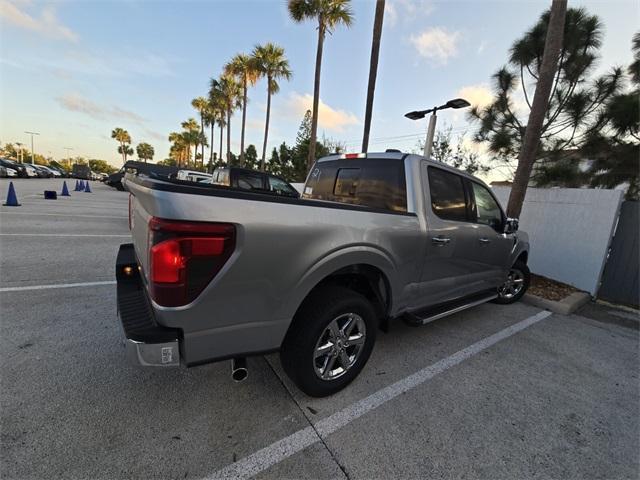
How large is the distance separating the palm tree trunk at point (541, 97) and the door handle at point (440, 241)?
427 cm

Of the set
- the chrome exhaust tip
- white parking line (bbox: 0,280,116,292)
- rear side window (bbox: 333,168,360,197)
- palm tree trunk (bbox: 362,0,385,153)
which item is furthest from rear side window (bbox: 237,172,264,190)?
the chrome exhaust tip

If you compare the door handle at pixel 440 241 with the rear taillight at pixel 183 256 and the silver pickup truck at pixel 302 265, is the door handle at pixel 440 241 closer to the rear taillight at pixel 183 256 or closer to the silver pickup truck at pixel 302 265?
the silver pickup truck at pixel 302 265

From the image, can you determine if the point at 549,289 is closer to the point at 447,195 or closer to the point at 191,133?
the point at 447,195

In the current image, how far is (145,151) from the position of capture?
107812mm

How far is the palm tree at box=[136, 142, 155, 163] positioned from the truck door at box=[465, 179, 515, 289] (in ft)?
409

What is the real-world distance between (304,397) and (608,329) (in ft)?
15.4

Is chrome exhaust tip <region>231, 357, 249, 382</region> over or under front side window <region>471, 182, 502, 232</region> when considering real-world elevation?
under

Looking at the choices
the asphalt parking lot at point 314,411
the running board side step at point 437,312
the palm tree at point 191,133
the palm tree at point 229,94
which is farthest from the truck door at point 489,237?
the palm tree at point 191,133

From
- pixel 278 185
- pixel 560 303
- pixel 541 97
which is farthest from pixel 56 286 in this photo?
pixel 541 97

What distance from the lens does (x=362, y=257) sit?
224 centimetres

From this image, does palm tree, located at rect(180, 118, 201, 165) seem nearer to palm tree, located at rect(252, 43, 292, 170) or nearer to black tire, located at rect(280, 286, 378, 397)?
palm tree, located at rect(252, 43, 292, 170)

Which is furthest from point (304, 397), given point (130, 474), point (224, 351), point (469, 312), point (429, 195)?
point (469, 312)

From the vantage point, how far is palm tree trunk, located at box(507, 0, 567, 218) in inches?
223

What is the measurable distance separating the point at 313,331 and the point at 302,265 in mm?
488
